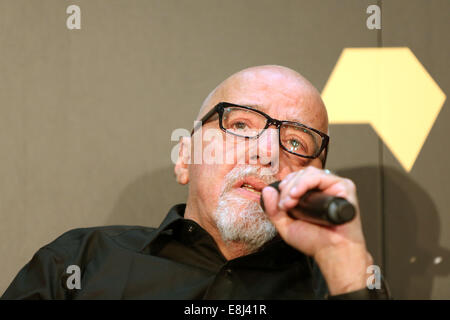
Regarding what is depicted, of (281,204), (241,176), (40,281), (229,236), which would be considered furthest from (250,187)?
(40,281)

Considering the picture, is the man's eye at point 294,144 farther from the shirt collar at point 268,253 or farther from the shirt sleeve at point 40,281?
the shirt sleeve at point 40,281

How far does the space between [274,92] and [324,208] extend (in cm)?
65

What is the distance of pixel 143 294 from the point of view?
124 centimetres

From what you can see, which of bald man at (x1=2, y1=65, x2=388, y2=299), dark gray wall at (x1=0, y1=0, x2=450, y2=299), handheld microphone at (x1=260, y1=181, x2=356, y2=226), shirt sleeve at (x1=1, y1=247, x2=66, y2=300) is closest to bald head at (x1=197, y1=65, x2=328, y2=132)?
bald man at (x1=2, y1=65, x2=388, y2=299)

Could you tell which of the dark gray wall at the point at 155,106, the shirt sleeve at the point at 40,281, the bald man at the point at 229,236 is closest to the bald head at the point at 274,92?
the bald man at the point at 229,236

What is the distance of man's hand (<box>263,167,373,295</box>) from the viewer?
0.98 metres

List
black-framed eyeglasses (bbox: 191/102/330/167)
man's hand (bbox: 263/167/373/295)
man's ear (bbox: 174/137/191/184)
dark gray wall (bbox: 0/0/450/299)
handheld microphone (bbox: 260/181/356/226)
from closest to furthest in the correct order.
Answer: handheld microphone (bbox: 260/181/356/226) < man's hand (bbox: 263/167/373/295) < black-framed eyeglasses (bbox: 191/102/330/167) < man's ear (bbox: 174/137/191/184) < dark gray wall (bbox: 0/0/450/299)

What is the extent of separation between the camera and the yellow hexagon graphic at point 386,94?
1.87m

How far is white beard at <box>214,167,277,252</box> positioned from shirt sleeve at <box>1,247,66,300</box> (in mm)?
529

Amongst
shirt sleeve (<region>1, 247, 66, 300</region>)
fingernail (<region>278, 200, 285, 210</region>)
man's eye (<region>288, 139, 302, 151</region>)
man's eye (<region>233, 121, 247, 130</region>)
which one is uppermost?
man's eye (<region>233, 121, 247, 130</region>)

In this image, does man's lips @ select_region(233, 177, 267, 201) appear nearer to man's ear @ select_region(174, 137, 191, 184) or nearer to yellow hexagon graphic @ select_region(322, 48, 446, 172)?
man's ear @ select_region(174, 137, 191, 184)

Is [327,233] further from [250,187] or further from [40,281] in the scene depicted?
[40,281]

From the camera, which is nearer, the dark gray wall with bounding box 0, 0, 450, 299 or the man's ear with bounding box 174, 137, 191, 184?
the man's ear with bounding box 174, 137, 191, 184

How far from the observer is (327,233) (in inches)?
42.9
